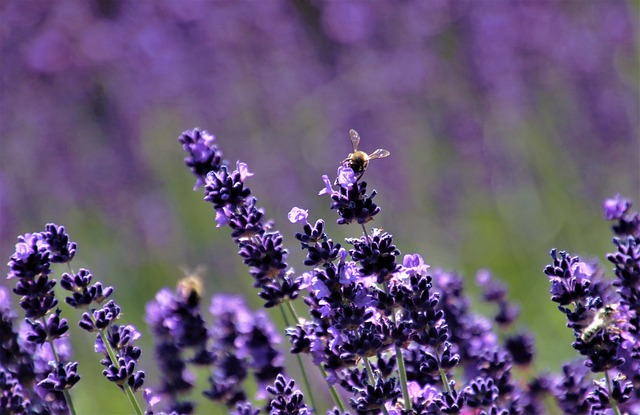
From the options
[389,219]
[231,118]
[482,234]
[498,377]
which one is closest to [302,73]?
[231,118]

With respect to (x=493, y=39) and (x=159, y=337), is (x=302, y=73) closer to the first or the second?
(x=493, y=39)

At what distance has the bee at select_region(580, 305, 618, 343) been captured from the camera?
2.07 m

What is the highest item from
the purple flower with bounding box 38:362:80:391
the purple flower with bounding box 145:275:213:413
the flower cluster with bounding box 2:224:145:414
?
the purple flower with bounding box 145:275:213:413

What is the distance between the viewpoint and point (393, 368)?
7.61ft

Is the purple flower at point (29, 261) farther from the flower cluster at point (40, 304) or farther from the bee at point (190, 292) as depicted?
the bee at point (190, 292)

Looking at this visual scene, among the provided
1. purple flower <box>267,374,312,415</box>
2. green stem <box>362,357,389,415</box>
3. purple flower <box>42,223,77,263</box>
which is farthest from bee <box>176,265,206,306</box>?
green stem <box>362,357,389,415</box>

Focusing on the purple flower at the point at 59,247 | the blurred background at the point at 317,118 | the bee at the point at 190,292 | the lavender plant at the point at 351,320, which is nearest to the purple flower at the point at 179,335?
the bee at the point at 190,292

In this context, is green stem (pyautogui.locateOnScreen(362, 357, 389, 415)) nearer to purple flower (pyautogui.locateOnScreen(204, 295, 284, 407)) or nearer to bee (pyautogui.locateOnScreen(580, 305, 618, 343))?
bee (pyautogui.locateOnScreen(580, 305, 618, 343))

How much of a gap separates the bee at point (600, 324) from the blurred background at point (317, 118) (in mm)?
4430

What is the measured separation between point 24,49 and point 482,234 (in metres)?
4.15

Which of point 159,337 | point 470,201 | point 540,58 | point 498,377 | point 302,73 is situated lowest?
point 498,377

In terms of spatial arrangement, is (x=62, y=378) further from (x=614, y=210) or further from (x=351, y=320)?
(x=614, y=210)

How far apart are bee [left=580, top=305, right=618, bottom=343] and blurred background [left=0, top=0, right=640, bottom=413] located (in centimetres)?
443

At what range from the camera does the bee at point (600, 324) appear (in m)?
2.07
